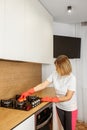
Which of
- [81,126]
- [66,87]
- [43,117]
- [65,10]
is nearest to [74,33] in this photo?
[65,10]

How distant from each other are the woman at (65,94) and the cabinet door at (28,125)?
0.51 m

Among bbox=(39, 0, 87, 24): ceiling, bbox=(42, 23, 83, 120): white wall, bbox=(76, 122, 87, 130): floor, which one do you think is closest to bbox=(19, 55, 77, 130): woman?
bbox=(39, 0, 87, 24): ceiling

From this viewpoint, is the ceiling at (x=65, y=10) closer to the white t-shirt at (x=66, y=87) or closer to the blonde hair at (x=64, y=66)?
the blonde hair at (x=64, y=66)

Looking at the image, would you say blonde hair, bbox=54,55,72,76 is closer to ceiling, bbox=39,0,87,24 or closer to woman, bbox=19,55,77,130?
woman, bbox=19,55,77,130

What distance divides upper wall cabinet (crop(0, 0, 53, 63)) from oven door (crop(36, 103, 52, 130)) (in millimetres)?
597

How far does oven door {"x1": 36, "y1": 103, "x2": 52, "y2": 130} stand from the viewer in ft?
5.48

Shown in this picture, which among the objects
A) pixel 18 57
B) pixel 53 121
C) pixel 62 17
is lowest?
pixel 53 121

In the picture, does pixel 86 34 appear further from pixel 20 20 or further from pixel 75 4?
pixel 20 20

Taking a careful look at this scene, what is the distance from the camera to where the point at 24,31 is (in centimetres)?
193

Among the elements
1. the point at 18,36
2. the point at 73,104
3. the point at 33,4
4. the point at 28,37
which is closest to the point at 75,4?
the point at 33,4

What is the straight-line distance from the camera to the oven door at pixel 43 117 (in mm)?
1670

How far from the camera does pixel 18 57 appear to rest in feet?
5.84

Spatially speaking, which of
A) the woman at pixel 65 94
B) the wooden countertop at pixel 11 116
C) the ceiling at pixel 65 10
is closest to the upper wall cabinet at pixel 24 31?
the ceiling at pixel 65 10

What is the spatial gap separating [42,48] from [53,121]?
A: 1055mm
